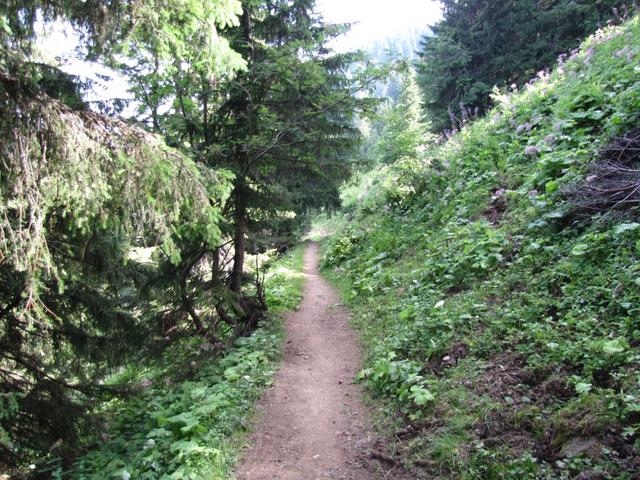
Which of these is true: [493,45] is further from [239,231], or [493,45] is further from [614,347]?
[614,347]

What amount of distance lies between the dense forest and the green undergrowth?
0.13 feet

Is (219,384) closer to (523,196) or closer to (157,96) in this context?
(157,96)

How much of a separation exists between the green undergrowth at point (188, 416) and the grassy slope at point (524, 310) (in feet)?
6.57

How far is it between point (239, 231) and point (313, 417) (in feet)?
15.4

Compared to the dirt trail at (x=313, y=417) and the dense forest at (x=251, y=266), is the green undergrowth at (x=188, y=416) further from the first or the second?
the dirt trail at (x=313, y=417)

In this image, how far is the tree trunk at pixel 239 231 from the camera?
8.70 m

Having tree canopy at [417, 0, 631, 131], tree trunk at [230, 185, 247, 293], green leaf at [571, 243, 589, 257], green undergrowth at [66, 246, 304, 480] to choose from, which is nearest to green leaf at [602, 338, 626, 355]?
green leaf at [571, 243, 589, 257]

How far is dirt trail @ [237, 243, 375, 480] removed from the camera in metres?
4.49

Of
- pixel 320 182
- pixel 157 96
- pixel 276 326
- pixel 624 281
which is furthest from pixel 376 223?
pixel 624 281

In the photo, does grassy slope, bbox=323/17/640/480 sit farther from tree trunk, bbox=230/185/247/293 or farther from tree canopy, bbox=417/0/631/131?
tree canopy, bbox=417/0/631/131

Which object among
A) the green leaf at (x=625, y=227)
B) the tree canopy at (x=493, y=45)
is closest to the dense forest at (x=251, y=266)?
the green leaf at (x=625, y=227)

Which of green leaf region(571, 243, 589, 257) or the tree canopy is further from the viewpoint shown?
the tree canopy

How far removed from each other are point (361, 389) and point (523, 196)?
489 centimetres

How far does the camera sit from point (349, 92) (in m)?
7.20
